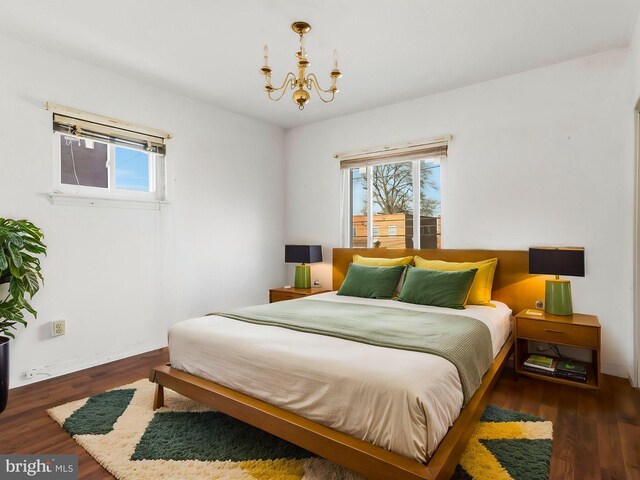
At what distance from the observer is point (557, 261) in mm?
2891

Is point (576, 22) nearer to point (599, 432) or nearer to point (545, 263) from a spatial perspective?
point (545, 263)

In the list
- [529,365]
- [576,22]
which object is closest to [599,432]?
[529,365]

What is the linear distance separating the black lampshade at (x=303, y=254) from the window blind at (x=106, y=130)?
1774mm

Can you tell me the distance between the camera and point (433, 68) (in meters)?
3.34

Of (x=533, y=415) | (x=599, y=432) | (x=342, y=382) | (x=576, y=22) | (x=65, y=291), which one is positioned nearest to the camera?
(x=342, y=382)

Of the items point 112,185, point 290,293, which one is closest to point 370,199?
point 290,293

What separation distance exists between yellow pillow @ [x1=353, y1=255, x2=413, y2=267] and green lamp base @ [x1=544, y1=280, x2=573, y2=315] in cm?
124

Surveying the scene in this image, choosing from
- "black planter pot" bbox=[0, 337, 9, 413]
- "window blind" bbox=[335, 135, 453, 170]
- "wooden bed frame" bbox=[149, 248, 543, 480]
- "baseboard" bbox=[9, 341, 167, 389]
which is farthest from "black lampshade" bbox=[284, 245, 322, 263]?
"black planter pot" bbox=[0, 337, 9, 413]

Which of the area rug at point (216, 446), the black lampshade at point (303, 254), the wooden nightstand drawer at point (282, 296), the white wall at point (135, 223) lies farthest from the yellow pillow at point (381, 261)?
the area rug at point (216, 446)

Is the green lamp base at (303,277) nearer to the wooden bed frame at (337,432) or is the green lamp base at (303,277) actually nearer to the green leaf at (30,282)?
the wooden bed frame at (337,432)

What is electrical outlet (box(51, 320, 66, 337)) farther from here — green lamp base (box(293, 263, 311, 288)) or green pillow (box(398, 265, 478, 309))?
green pillow (box(398, 265, 478, 309))

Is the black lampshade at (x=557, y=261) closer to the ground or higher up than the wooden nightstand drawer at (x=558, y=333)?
higher up

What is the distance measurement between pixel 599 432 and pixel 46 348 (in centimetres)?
386

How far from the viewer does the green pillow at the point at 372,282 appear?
11.4 feet
